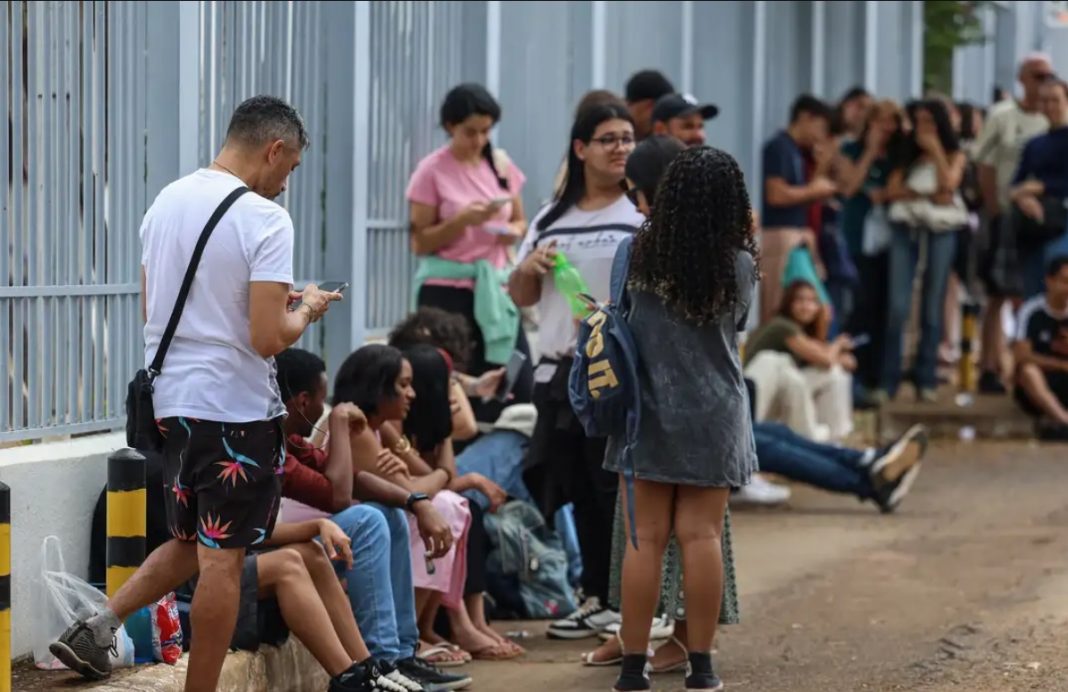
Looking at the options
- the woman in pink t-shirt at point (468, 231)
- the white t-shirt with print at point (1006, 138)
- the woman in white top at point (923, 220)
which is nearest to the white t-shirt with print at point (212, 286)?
the woman in pink t-shirt at point (468, 231)

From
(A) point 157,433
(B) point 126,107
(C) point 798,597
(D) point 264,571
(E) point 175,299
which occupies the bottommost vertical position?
(C) point 798,597

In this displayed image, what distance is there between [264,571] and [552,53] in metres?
6.16

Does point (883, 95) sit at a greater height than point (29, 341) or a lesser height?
greater

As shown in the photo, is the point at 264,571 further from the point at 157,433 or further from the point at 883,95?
the point at 883,95

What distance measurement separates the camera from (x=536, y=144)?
1196cm

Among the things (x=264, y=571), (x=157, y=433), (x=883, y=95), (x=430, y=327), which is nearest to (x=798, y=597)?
(x=430, y=327)

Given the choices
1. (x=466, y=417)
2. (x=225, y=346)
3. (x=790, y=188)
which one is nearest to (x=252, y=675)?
(x=225, y=346)

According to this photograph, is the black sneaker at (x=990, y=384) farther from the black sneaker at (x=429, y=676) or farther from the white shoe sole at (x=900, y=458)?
the black sneaker at (x=429, y=676)

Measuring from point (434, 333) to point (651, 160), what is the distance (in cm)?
146

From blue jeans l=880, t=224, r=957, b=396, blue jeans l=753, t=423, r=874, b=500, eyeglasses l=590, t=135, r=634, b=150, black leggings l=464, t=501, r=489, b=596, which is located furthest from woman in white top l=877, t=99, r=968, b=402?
black leggings l=464, t=501, r=489, b=596

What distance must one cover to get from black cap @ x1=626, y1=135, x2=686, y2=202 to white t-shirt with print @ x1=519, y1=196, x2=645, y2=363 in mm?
519

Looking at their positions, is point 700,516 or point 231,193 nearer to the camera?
point 231,193

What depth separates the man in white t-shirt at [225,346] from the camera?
582 cm

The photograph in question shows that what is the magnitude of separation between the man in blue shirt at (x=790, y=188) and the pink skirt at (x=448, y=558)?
21.6 feet
